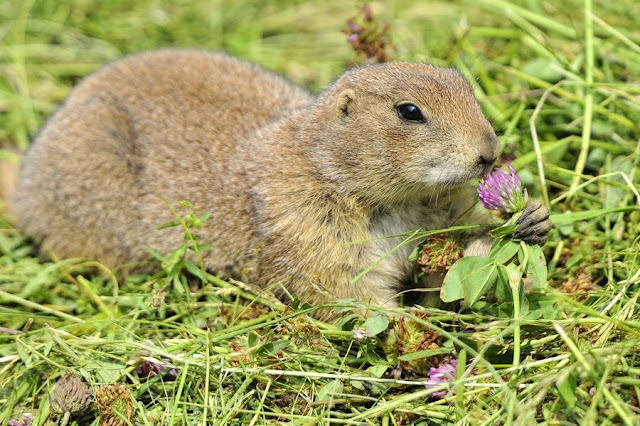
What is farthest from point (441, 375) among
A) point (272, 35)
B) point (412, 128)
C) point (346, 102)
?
point (272, 35)

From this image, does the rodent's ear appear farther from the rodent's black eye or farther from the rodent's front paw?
the rodent's front paw

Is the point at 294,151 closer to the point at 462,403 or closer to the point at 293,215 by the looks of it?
the point at 293,215

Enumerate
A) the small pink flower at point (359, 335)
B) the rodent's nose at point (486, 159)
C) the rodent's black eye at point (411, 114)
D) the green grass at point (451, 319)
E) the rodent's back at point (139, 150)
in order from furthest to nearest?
1. the rodent's back at point (139, 150)
2. the rodent's black eye at point (411, 114)
3. the small pink flower at point (359, 335)
4. the rodent's nose at point (486, 159)
5. the green grass at point (451, 319)

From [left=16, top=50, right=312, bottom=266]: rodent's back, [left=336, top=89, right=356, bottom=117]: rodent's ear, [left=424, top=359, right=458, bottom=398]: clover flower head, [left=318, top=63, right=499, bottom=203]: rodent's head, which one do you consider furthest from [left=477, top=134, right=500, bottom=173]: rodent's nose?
[left=16, top=50, right=312, bottom=266]: rodent's back

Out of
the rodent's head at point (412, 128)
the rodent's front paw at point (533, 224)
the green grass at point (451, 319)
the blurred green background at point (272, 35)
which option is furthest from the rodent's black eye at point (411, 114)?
the blurred green background at point (272, 35)

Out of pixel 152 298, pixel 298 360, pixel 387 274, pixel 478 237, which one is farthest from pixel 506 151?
pixel 152 298

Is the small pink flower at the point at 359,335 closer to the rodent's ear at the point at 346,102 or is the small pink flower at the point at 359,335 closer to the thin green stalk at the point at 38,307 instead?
the rodent's ear at the point at 346,102
